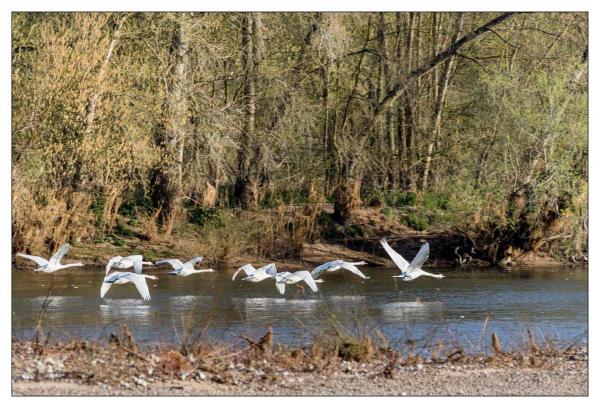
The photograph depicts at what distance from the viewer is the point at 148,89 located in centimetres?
2566

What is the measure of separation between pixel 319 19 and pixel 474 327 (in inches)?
463

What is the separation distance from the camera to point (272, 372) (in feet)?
41.9

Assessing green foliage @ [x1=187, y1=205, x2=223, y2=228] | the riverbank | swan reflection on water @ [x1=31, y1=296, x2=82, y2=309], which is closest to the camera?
swan reflection on water @ [x1=31, y1=296, x2=82, y2=309]

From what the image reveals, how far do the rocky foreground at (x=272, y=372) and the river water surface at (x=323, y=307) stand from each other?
93 centimetres

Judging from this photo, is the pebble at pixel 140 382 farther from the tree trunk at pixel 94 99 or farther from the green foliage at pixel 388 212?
the green foliage at pixel 388 212

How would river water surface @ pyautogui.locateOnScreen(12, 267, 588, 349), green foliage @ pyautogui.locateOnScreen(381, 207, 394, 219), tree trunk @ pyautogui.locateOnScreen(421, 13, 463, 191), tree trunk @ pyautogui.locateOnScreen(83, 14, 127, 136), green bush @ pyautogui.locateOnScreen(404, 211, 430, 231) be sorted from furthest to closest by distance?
tree trunk @ pyautogui.locateOnScreen(421, 13, 463, 191)
green foliage @ pyautogui.locateOnScreen(381, 207, 394, 219)
green bush @ pyautogui.locateOnScreen(404, 211, 430, 231)
tree trunk @ pyautogui.locateOnScreen(83, 14, 127, 136)
river water surface @ pyautogui.locateOnScreen(12, 267, 588, 349)

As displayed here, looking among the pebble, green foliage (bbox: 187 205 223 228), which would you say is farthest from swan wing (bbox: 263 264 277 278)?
the pebble

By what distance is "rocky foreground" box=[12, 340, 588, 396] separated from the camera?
11.9 m

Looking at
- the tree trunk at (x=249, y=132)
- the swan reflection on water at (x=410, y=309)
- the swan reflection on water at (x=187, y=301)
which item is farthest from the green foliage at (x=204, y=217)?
the swan reflection on water at (x=410, y=309)

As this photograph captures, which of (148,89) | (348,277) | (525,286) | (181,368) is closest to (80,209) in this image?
(148,89)

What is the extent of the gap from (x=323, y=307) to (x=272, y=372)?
6593mm

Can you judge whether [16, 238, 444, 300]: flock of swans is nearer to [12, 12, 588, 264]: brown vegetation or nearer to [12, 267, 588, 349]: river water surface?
[12, 267, 588, 349]: river water surface

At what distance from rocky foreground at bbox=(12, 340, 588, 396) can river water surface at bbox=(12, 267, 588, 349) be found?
0.93m

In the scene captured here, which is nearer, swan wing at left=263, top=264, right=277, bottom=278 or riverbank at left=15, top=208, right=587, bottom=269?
swan wing at left=263, top=264, right=277, bottom=278
